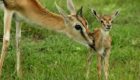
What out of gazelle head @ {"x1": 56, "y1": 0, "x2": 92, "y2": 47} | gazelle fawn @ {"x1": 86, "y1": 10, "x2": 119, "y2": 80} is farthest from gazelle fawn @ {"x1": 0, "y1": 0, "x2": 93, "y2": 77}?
gazelle fawn @ {"x1": 86, "y1": 10, "x2": 119, "y2": 80}

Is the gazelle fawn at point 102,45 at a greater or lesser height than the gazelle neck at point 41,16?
lesser

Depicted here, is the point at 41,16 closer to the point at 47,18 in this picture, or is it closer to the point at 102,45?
the point at 47,18

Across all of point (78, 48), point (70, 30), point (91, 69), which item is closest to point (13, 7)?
point (70, 30)

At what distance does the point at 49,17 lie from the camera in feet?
17.3

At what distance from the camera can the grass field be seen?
561 centimetres

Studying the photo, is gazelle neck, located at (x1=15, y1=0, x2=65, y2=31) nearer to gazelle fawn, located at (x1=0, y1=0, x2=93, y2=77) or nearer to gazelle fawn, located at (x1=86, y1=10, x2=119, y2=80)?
gazelle fawn, located at (x1=0, y1=0, x2=93, y2=77)

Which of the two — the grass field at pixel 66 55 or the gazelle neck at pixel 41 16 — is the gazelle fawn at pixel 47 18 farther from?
the grass field at pixel 66 55

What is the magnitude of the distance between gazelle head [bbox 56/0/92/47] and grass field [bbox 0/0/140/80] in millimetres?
428

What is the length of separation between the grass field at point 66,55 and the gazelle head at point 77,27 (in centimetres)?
43

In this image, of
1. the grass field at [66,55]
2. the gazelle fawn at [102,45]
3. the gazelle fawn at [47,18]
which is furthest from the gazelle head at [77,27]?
the grass field at [66,55]

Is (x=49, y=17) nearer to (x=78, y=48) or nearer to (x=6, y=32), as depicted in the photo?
(x=6, y=32)

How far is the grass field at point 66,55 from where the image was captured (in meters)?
5.61

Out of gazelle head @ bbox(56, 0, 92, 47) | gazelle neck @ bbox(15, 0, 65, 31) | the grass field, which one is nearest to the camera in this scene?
gazelle head @ bbox(56, 0, 92, 47)

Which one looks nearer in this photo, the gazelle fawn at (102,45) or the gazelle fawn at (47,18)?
the gazelle fawn at (47,18)
